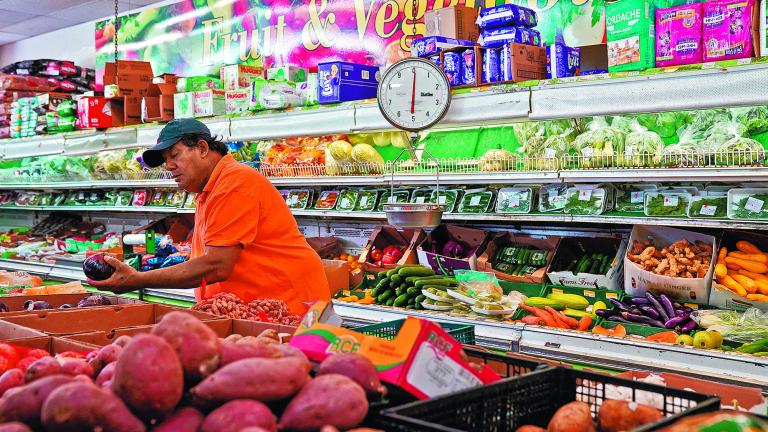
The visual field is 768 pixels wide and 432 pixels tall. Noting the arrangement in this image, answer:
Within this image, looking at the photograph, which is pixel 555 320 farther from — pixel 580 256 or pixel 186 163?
pixel 186 163

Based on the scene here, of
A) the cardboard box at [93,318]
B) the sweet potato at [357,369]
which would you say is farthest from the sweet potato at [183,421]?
the cardboard box at [93,318]

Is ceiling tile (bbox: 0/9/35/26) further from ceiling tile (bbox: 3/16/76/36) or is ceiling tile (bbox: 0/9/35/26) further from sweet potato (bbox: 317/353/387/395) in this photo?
sweet potato (bbox: 317/353/387/395)

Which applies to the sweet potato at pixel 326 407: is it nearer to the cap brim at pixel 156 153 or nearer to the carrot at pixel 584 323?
the cap brim at pixel 156 153

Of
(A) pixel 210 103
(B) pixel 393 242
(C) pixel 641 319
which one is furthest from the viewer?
(A) pixel 210 103

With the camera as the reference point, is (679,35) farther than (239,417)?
Yes

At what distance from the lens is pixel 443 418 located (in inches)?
63.2

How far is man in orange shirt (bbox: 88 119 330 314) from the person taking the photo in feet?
11.6

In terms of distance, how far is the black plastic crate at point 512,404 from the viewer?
1543 mm

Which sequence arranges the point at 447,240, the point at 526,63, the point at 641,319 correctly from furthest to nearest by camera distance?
the point at 447,240 < the point at 526,63 < the point at 641,319

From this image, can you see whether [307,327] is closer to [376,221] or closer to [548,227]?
[548,227]

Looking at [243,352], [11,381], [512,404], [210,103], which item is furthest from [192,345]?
[210,103]

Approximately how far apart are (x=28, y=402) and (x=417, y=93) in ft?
11.4

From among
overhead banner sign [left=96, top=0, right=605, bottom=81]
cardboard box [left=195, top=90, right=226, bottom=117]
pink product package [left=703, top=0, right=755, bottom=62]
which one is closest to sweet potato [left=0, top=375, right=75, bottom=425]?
pink product package [left=703, top=0, right=755, bottom=62]

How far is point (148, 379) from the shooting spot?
56.6 inches
